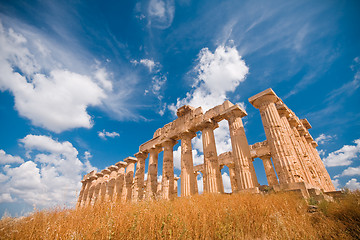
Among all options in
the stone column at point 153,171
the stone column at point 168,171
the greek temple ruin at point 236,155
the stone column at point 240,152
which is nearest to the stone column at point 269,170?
the greek temple ruin at point 236,155

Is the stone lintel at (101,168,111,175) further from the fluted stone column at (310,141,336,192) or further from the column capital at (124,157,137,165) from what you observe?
the fluted stone column at (310,141,336,192)

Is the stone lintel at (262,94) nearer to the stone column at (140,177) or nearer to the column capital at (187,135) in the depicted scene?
the column capital at (187,135)

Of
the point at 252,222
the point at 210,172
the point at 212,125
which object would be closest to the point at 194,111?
the point at 212,125

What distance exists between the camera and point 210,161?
11.1 m

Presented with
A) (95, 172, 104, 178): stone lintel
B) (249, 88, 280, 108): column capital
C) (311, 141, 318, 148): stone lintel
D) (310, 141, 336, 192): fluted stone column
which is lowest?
(310, 141, 336, 192): fluted stone column

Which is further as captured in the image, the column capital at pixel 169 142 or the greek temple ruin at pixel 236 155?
the column capital at pixel 169 142

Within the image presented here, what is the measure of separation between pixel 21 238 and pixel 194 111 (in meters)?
11.8

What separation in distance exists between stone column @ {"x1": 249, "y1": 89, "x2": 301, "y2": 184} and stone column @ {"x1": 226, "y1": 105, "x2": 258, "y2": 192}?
1.26 metres

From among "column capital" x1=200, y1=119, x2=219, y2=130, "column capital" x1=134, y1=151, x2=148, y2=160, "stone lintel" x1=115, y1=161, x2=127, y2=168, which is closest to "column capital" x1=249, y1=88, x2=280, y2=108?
"column capital" x1=200, y1=119, x2=219, y2=130

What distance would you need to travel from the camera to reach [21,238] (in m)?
3.05

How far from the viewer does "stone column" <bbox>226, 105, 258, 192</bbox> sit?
9281 millimetres

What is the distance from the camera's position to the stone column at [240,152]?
30.5 feet

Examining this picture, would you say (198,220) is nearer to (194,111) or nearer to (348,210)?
(348,210)

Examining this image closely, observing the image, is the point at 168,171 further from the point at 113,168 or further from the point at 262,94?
the point at 113,168
